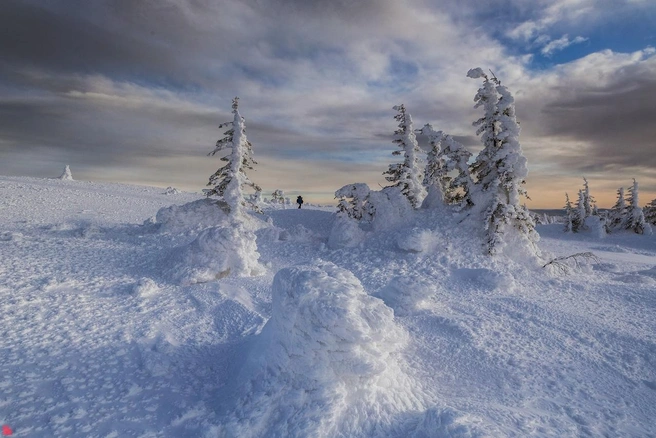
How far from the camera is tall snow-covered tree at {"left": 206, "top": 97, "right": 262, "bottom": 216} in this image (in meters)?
21.0

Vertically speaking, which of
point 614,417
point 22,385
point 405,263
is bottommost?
point 614,417

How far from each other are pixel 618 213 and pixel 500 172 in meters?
38.9

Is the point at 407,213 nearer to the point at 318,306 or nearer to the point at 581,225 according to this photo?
the point at 318,306

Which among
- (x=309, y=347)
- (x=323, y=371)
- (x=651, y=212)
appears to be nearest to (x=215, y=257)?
(x=309, y=347)

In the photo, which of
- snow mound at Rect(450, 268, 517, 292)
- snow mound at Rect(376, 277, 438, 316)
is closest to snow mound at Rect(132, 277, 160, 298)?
snow mound at Rect(376, 277, 438, 316)

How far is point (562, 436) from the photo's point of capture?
239 inches

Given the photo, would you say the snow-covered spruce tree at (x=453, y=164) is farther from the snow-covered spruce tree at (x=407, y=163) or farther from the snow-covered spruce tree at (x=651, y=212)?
→ the snow-covered spruce tree at (x=651, y=212)

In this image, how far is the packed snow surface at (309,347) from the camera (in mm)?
6184

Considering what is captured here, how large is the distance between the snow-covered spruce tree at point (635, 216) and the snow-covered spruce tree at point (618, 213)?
2.11m

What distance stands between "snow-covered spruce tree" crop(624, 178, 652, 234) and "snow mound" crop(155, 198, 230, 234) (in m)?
43.1

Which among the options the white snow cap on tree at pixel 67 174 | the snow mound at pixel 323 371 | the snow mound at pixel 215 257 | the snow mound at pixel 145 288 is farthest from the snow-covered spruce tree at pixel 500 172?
the white snow cap on tree at pixel 67 174

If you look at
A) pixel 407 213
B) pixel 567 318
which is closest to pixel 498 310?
pixel 567 318

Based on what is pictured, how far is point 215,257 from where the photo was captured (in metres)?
13.5

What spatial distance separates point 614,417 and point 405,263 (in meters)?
9.78
